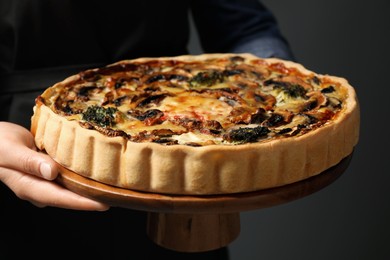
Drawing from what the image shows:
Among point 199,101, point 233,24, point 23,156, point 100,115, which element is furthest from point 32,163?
point 233,24

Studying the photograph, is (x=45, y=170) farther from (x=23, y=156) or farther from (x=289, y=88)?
(x=289, y=88)

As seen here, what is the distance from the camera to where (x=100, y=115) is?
2.27m

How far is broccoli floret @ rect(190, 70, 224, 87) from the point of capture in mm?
2650

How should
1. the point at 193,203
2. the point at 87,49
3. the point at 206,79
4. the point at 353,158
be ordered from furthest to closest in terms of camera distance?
the point at 353,158
the point at 87,49
the point at 206,79
the point at 193,203

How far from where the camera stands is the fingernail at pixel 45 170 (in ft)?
6.84

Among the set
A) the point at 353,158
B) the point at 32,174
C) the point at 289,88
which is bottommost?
the point at 353,158

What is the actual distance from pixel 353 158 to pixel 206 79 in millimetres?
2136

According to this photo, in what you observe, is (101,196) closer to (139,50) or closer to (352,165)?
(139,50)

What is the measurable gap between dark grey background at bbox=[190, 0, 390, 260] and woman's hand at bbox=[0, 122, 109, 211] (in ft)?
8.30

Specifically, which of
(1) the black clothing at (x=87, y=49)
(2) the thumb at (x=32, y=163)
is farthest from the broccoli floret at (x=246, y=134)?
(1) the black clothing at (x=87, y=49)

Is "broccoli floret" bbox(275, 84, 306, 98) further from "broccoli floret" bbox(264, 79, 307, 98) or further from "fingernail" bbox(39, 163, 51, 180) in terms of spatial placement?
"fingernail" bbox(39, 163, 51, 180)

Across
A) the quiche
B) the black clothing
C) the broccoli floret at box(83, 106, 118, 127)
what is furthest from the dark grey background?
the broccoli floret at box(83, 106, 118, 127)

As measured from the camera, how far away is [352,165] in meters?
4.52

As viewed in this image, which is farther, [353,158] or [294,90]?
[353,158]
